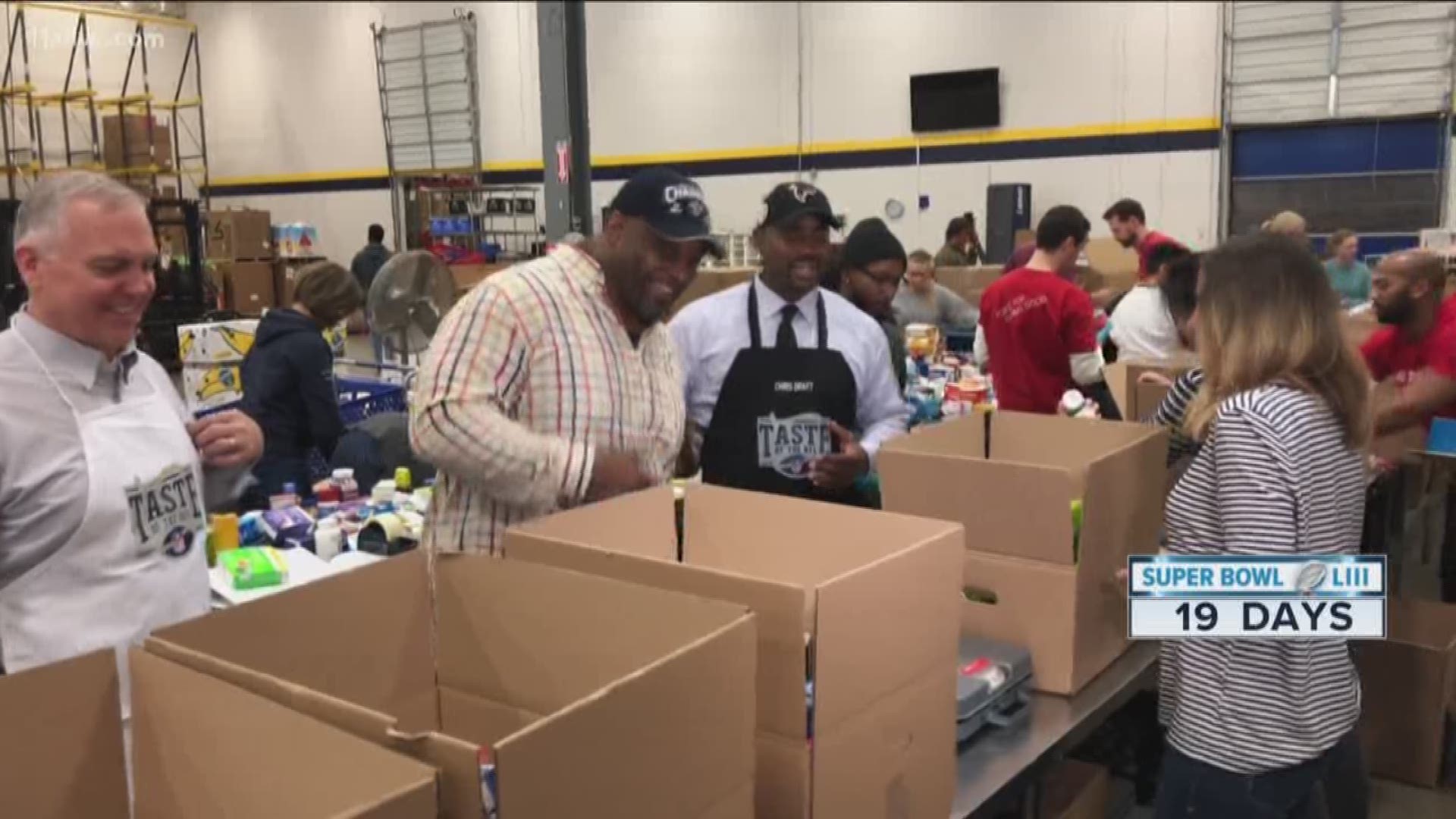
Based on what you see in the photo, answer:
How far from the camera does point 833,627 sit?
122cm

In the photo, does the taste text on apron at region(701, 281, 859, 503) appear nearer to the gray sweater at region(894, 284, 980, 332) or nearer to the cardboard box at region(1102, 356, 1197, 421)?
the cardboard box at region(1102, 356, 1197, 421)

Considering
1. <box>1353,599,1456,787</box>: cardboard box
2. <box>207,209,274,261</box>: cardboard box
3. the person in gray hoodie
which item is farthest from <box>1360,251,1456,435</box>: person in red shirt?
<box>207,209,274,261</box>: cardboard box

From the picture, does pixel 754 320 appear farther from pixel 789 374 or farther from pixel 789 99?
pixel 789 99

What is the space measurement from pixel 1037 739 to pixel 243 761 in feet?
4.26

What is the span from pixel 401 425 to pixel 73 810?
3027 millimetres

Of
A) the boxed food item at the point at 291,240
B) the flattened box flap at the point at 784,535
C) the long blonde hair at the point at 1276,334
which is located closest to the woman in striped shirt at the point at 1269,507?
the long blonde hair at the point at 1276,334

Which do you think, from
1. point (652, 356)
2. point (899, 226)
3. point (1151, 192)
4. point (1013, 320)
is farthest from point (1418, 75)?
point (652, 356)

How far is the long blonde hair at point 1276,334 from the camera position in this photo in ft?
6.07

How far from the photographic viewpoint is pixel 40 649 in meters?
1.57

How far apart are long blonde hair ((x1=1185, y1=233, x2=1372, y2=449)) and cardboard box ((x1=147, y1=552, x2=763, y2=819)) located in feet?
3.73

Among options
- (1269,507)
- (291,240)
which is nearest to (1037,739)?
(1269,507)

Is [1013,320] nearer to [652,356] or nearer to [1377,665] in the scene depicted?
[1377,665]

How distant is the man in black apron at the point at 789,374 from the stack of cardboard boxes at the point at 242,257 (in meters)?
13.1

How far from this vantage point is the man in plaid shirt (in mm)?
1732
